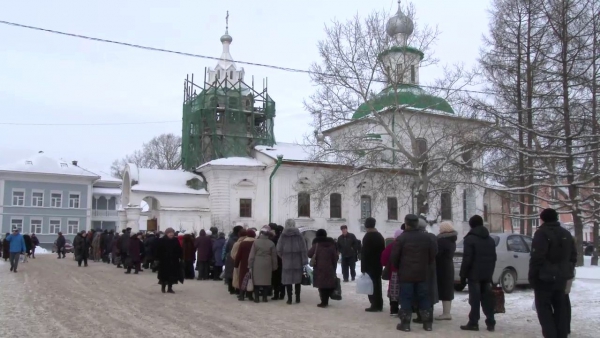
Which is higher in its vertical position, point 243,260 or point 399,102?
point 399,102

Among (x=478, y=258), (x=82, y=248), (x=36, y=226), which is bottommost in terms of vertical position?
(x=82, y=248)

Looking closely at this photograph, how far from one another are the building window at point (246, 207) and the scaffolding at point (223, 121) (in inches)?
199

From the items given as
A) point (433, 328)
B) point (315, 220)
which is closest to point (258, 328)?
point (433, 328)

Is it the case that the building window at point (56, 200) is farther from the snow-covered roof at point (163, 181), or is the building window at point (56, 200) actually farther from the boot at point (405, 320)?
the boot at point (405, 320)

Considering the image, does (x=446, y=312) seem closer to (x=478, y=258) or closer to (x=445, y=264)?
(x=445, y=264)

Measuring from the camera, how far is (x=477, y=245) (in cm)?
877

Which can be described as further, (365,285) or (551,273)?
(365,285)

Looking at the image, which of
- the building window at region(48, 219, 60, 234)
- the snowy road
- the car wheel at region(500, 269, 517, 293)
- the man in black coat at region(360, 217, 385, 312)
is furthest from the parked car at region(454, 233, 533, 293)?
the building window at region(48, 219, 60, 234)

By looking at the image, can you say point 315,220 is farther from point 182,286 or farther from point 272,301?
point 272,301

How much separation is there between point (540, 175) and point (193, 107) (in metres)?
31.1

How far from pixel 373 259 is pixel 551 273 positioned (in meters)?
3.74

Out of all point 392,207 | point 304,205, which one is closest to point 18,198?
point 304,205

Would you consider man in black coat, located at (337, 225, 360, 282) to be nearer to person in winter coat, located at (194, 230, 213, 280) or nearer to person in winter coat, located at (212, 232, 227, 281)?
person in winter coat, located at (212, 232, 227, 281)

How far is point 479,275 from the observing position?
8688 millimetres
